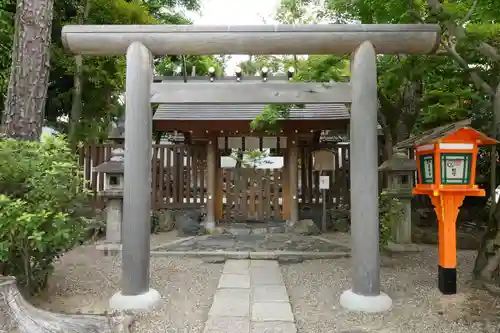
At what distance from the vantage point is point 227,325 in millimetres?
3828

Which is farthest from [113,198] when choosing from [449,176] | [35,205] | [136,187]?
[449,176]

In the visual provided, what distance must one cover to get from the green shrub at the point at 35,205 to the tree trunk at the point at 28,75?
1086 mm

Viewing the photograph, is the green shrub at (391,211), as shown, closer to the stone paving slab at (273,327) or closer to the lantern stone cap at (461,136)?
the lantern stone cap at (461,136)

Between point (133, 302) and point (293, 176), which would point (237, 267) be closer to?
point (133, 302)

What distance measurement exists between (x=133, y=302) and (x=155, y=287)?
3.19 feet

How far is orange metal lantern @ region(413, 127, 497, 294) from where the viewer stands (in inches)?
181

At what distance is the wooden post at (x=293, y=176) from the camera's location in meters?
10.0

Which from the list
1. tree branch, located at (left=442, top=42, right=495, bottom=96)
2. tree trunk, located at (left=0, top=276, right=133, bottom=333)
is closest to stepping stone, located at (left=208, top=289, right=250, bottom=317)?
tree trunk, located at (left=0, top=276, right=133, bottom=333)

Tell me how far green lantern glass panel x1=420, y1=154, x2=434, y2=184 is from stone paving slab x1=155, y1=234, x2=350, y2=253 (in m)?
2.99

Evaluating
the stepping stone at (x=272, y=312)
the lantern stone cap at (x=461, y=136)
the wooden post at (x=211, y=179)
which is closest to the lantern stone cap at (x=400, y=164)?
the lantern stone cap at (x=461, y=136)

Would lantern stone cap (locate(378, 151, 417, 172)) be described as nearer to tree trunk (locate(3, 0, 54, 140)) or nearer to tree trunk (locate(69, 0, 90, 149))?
tree trunk (locate(3, 0, 54, 140))

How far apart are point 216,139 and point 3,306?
23.7 ft

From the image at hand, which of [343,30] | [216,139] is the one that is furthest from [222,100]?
[216,139]

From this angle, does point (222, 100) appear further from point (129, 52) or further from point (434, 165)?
point (434, 165)
